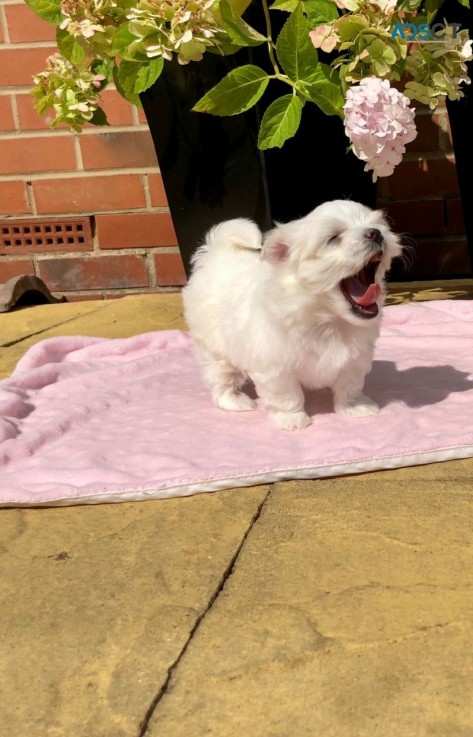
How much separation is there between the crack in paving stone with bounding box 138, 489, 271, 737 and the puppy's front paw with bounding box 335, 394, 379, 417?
53 cm

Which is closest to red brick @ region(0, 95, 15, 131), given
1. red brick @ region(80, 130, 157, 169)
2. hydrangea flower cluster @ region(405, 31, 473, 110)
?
red brick @ region(80, 130, 157, 169)

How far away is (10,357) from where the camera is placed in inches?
136

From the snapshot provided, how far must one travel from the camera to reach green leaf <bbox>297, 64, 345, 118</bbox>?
283 cm

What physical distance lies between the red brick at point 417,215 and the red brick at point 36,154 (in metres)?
1.78

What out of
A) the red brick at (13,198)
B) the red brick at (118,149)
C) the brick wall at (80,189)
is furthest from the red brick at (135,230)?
the red brick at (13,198)

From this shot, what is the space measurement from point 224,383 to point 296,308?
498 mm

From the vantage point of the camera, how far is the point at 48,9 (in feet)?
9.82

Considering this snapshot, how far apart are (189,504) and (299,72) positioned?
166 cm

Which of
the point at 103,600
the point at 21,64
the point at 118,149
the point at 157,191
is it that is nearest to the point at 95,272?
the point at 157,191

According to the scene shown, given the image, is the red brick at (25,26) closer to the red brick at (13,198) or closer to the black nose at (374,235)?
the red brick at (13,198)

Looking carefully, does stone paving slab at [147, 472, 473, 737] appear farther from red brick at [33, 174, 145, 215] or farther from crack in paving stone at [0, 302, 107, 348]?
red brick at [33, 174, 145, 215]

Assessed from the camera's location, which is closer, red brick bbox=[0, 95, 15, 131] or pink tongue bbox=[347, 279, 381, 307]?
pink tongue bbox=[347, 279, 381, 307]

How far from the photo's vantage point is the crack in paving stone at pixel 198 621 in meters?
1.27

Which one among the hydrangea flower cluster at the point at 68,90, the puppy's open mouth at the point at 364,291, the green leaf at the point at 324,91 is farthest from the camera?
the hydrangea flower cluster at the point at 68,90
